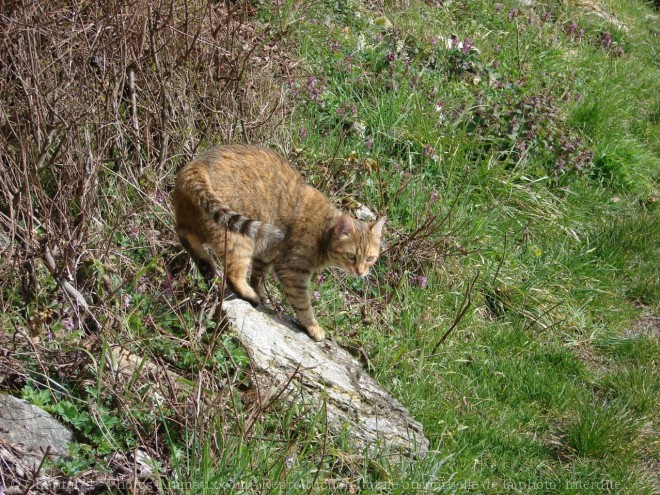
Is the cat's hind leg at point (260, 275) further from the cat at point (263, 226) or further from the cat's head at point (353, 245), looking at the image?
the cat's head at point (353, 245)

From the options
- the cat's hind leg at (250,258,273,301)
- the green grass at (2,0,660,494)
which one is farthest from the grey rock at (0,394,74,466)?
the cat's hind leg at (250,258,273,301)

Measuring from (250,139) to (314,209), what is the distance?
986mm

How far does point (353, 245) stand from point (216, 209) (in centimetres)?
103

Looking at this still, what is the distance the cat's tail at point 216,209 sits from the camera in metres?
4.56

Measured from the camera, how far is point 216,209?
462cm

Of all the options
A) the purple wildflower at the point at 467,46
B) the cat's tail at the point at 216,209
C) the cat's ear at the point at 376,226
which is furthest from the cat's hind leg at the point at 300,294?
the purple wildflower at the point at 467,46

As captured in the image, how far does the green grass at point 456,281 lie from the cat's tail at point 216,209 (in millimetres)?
490

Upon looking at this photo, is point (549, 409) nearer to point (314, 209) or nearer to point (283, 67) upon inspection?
point (314, 209)

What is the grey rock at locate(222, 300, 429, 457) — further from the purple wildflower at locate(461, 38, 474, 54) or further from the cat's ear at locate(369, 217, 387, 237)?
the purple wildflower at locate(461, 38, 474, 54)

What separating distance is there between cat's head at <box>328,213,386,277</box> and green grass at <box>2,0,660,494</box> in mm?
393

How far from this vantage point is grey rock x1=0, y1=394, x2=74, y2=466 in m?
3.62

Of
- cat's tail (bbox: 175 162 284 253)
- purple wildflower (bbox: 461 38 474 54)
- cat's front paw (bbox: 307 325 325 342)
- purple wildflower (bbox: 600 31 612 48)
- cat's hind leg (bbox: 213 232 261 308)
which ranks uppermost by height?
purple wildflower (bbox: 600 31 612 48)

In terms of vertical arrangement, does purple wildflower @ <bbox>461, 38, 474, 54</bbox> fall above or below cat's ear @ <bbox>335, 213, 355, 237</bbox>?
above

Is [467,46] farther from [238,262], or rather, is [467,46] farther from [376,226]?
[238,262]
